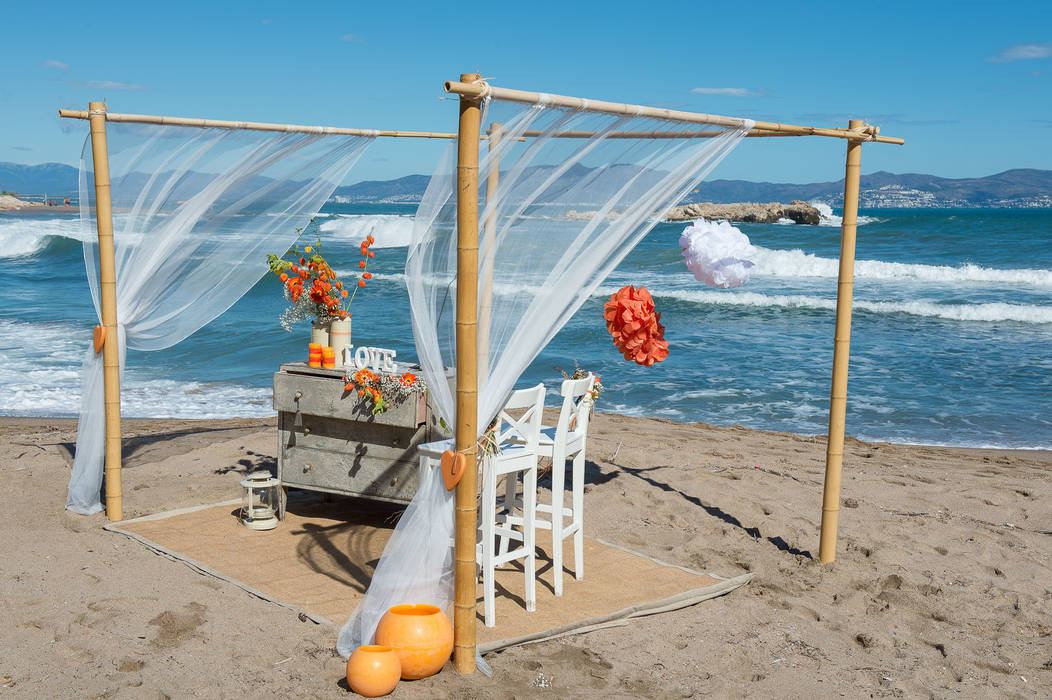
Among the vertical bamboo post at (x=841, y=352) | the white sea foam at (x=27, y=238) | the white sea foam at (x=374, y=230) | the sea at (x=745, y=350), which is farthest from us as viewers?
the white sea foam at (x=374, y=230)

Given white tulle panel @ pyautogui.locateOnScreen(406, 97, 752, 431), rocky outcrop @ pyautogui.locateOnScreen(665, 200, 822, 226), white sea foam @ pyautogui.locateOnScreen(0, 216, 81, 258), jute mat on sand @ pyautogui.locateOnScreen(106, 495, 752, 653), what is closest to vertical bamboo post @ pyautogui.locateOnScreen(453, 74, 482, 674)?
white tulle panel @ pyautogui.locateOnScreen(406, 97, 752, 431)

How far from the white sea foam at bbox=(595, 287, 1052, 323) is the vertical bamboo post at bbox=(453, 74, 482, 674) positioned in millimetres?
15382

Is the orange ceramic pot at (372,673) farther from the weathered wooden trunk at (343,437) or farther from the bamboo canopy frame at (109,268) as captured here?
the bamboo canopy frame at (109,268)

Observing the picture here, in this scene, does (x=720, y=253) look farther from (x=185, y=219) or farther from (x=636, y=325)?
(x=185, y=219)

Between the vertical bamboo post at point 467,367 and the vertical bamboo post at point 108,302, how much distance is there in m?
2.56

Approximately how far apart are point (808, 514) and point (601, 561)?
1540 mm

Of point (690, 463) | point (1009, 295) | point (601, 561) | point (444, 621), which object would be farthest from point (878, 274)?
point (444, 621)

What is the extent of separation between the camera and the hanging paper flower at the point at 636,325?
5.04 metres

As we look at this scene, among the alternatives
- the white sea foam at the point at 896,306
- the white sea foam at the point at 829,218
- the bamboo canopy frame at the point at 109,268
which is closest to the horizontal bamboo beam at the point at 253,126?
the bamboo canopy frame at the point at 109,268

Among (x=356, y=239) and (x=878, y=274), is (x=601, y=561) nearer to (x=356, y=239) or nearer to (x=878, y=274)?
(x=878, y=274)

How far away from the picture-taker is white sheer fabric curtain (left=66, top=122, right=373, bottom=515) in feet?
16.8

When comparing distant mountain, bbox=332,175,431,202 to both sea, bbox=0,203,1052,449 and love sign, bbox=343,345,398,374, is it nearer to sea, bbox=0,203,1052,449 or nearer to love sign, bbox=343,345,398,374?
love sign, bbox=343,345,398,374

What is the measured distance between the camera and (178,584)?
13.8ft

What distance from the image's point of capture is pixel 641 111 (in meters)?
3.59
